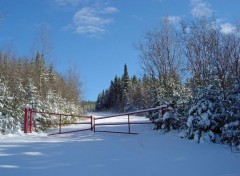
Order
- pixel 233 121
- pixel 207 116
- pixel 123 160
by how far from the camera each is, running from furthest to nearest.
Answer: pixel 207 116 < pixel 233 121 < pixel 123 160

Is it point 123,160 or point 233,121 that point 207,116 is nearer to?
point 233,121

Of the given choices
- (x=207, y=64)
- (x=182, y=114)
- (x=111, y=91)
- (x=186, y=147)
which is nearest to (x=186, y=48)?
(x=207, y=64)

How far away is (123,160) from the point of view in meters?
7.78

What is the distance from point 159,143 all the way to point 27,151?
4.41 m

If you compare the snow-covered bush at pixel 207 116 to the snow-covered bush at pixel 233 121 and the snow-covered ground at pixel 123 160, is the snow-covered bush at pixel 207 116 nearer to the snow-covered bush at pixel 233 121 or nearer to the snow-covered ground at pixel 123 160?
the snow-covered bush at pixel 233 121

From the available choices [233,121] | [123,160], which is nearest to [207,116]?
[233,121]

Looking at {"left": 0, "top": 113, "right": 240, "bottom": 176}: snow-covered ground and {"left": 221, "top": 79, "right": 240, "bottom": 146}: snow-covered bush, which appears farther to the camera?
{"left": 221, "top": 79, "right": 240, "bottom": 146}: snow-covered bush

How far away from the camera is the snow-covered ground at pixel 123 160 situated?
6.55 metres

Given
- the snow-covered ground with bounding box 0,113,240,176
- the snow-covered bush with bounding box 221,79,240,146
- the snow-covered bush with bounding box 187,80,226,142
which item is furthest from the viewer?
the snow-covered bush with bounding box 187,80,226,142

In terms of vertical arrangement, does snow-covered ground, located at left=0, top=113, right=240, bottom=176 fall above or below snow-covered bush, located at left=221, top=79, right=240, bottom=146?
below

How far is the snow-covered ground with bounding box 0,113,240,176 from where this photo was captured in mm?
6551

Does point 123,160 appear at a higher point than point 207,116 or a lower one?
lower

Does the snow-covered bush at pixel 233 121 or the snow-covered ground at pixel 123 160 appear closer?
the snow-covered ground at pixel 123 160

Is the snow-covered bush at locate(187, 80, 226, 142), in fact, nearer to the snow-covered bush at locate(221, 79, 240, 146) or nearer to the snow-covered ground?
the snow-covered bush at locate(221, 79, 240, 146)
